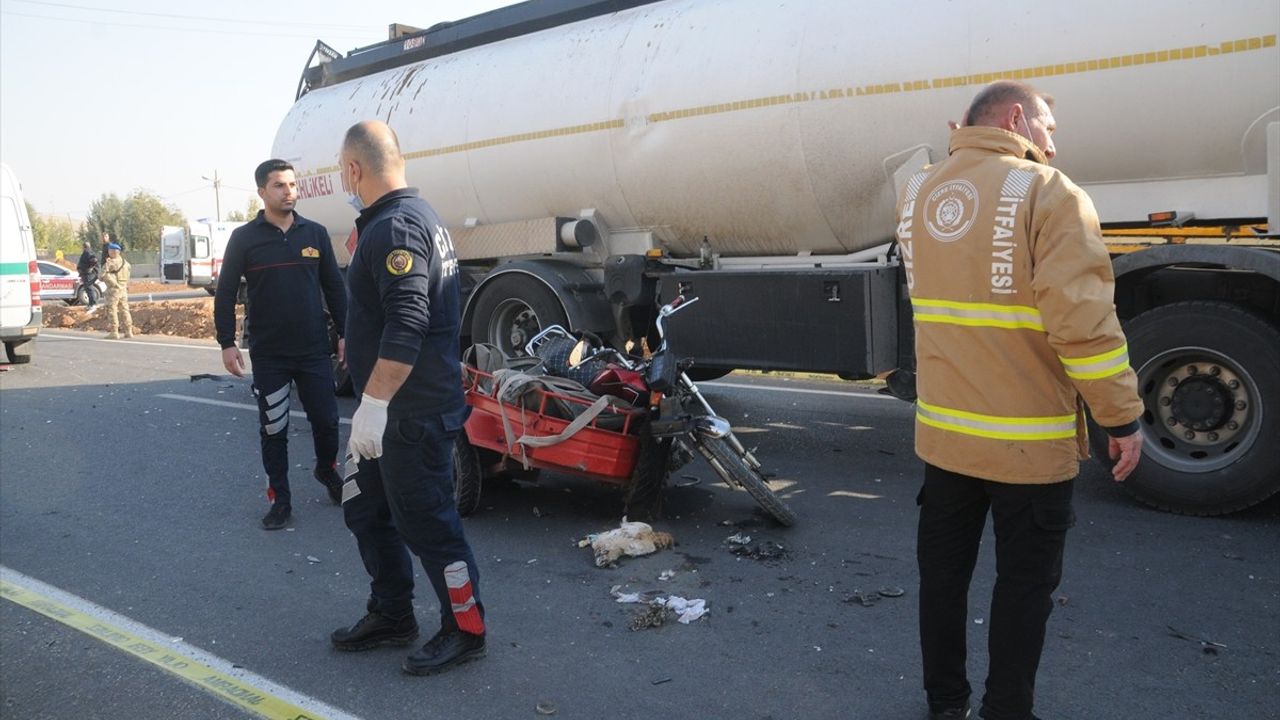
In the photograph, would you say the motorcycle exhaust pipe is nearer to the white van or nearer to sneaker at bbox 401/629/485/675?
sneaker at bbox 401/629/485/675

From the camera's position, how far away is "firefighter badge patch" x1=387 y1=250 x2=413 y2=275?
10.7ft

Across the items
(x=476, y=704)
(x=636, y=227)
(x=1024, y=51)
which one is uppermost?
(x=1024, y=51)

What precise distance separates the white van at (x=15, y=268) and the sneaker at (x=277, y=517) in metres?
9.45

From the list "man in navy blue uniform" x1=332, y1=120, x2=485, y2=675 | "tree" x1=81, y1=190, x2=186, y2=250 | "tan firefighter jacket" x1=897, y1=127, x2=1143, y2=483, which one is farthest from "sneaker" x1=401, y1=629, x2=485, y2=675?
"tree" x1=81, y1=190, x2=186, y2=250

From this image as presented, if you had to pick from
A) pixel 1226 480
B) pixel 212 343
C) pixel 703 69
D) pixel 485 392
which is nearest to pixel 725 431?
pixel 485 392

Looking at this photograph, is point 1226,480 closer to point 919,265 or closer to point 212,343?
point 919,265

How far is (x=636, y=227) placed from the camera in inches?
308

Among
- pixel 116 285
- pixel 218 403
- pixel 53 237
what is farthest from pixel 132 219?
pixel 218 403

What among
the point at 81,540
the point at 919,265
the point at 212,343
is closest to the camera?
the point at 919,265

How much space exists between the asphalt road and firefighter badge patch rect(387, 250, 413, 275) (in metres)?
1.43

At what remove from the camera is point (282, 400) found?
564cm

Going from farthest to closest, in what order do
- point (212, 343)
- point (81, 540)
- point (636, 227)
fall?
point (212, 343) < point (636, 227) < point (81, 540)

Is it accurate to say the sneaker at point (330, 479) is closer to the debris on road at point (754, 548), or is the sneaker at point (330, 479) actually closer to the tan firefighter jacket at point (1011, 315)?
the debris on road at point (754, 548)

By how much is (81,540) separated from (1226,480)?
587cm
